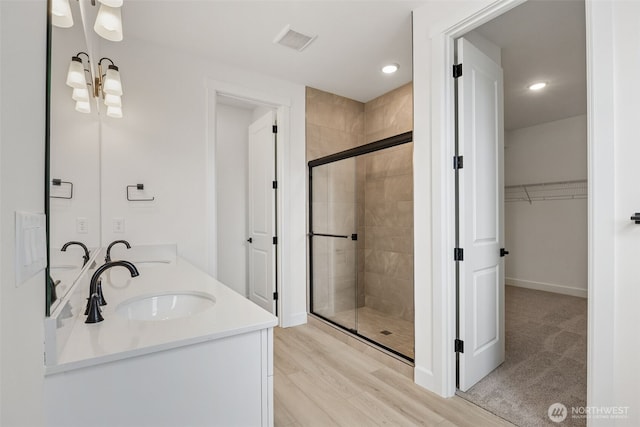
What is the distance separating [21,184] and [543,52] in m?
3.39

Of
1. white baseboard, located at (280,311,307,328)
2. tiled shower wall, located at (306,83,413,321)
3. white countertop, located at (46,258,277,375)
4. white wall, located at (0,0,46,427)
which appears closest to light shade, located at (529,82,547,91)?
tiled shower wall, located at (306,83,413,321)

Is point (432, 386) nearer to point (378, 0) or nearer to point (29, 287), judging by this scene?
point (29, 287)

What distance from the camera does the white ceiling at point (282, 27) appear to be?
6.91 ft

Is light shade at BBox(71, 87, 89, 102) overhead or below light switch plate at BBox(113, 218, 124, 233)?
overhead

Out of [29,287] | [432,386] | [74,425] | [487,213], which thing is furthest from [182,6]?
[432,386]

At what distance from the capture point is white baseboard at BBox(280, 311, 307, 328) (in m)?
3.20

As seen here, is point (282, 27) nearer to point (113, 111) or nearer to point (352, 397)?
point (113, 111)

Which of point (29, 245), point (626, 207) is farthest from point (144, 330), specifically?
point (626, 207)

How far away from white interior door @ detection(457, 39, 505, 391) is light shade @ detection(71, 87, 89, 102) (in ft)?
6.31

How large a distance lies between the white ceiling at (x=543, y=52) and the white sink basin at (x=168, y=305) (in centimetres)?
250

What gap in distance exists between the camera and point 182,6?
209 centimetres

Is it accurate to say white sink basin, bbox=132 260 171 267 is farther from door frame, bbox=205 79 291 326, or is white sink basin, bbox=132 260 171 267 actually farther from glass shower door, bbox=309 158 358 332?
glass shower door, bbox=309 158 358 332

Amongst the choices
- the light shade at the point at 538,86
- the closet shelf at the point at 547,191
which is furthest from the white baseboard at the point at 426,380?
the closet shelf at the point at 547,191

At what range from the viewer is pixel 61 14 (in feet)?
2.79
